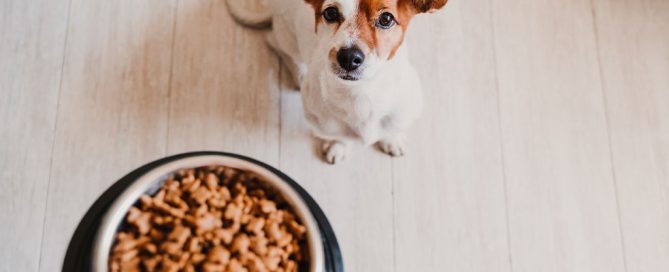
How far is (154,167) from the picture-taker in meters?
0.89

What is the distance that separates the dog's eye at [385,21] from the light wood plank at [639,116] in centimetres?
103

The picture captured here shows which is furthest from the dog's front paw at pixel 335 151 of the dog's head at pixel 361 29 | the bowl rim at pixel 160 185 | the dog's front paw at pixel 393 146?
the bowl rim at pixel 160 185

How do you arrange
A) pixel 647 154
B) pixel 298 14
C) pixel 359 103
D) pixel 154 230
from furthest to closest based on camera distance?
1. pixel 647 154
2. pixel 298 14
3. pixel 359 103
4. pixel 154 230

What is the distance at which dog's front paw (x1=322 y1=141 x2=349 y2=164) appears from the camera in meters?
1.55

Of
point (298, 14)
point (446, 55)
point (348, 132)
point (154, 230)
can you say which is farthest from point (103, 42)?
point (446, 55)

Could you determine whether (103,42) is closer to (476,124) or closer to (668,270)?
(476,124)

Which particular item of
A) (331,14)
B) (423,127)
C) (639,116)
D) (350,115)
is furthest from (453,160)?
(331,14)

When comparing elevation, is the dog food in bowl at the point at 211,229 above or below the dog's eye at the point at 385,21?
below

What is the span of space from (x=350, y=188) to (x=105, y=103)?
83cm

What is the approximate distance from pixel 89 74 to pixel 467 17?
128cm

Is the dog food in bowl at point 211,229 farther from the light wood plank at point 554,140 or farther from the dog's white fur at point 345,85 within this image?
the light wood plank at point 554,140

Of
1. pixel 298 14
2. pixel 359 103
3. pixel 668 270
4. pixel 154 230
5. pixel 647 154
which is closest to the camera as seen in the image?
pixel 154 230

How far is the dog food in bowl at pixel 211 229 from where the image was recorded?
2.71 feet

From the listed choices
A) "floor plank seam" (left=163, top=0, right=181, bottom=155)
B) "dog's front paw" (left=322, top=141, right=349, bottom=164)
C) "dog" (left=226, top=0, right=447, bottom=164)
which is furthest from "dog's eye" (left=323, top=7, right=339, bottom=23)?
"floor plank seam" (left=163, top=0, right=181, bottom=155)
